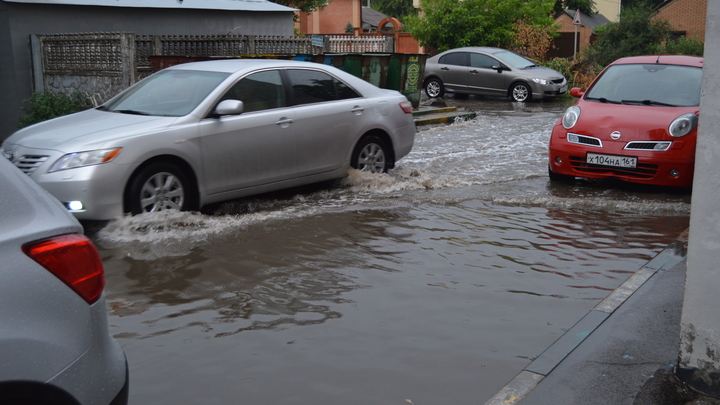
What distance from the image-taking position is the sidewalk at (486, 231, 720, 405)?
3.44 m

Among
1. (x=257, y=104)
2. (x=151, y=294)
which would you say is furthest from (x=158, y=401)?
(x=257, y=104)

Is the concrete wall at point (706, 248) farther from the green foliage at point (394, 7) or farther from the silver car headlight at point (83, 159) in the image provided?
the green foliage at point (394, 7)

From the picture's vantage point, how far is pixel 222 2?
661 inches

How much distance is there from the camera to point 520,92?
20.3 metres

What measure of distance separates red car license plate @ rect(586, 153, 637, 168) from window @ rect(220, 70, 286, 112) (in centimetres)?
352

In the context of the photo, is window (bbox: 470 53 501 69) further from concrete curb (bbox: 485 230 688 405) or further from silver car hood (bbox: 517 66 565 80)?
concrete curb (bbox: 485 230 688 405)

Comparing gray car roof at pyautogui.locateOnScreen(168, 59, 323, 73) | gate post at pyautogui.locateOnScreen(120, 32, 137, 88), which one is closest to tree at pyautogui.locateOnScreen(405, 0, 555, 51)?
gate post at pyautogui.locateOnScreen(120, 32, 137, 88)

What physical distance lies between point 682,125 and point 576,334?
471 centimetres

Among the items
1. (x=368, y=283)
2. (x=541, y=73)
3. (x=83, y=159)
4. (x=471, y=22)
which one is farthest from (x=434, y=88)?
(x=368, y=283)

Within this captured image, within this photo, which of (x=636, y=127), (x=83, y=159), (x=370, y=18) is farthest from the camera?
(x=370, y=18)

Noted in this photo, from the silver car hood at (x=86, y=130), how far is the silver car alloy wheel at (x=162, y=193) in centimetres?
44

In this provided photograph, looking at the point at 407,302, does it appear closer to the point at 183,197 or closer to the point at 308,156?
the point at 183,197

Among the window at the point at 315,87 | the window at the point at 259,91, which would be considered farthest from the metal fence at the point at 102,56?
the window at the point at 259,91

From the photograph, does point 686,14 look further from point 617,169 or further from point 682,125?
point 617,169
